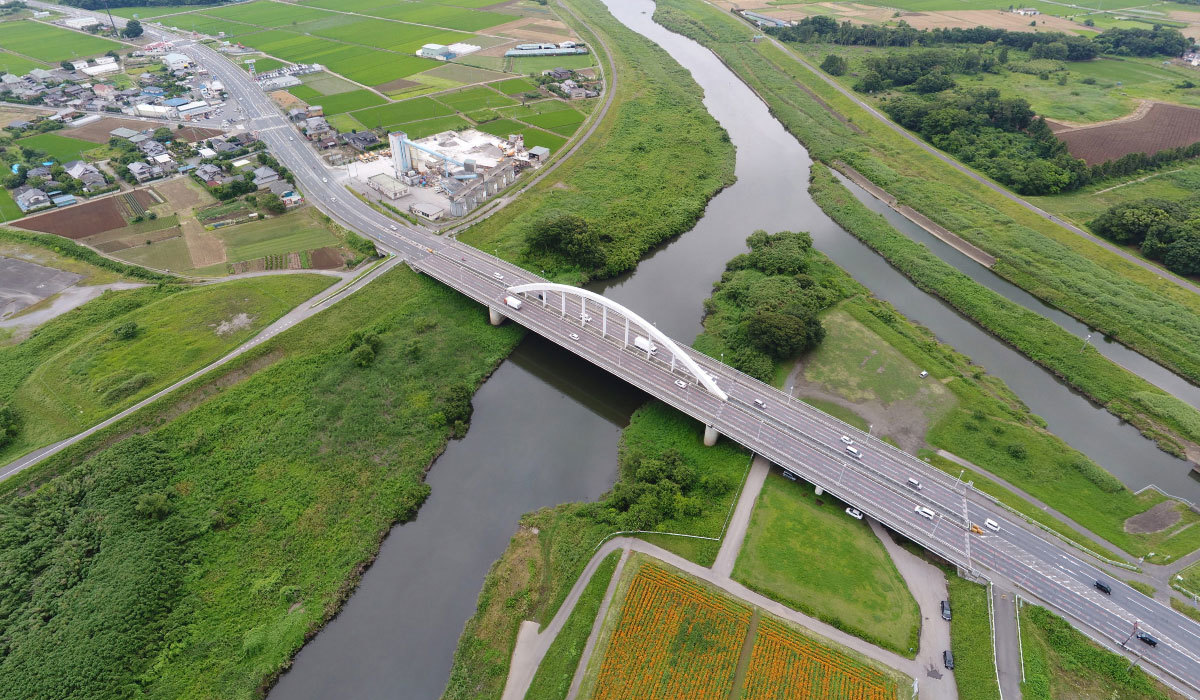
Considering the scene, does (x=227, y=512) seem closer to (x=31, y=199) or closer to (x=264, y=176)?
(x=264, y=176)

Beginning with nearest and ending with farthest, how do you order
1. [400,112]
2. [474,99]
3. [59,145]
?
[59,145]
[400,112]
[474,99]

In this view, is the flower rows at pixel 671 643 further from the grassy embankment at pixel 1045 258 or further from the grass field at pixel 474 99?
the grass field at pixel 474 99

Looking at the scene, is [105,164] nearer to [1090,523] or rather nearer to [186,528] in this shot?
[186,528]

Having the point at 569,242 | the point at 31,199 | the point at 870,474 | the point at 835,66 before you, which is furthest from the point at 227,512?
the point at 835,66

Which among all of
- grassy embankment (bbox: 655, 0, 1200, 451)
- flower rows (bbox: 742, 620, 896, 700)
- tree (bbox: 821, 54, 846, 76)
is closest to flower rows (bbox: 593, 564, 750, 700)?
flower rows (bbox: 742, 620, 896, 700)

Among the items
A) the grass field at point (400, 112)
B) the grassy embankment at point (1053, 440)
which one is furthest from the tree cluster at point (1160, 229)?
the grass field at point (400, 112)

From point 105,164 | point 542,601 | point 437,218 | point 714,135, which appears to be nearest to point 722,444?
point 542,601
